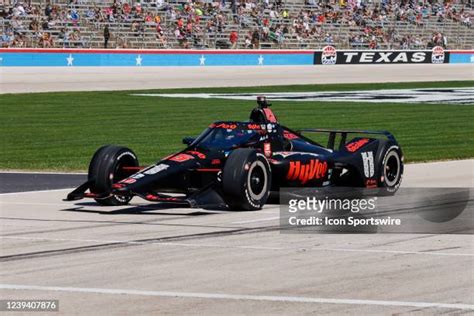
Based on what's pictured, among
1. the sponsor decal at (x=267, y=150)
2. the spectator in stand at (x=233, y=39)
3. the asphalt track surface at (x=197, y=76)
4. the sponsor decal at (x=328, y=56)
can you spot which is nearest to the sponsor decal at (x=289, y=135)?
the sponsor decal at (x=267, y=150)

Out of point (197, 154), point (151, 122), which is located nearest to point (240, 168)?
point (197, 154)

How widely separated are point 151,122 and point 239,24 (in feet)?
90.5

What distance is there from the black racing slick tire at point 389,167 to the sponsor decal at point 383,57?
Answer: 42.4 metres

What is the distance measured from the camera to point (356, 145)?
1557 cm

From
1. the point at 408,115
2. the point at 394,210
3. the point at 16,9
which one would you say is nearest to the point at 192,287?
the point at 394,210

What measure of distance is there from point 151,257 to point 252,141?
4461 mm

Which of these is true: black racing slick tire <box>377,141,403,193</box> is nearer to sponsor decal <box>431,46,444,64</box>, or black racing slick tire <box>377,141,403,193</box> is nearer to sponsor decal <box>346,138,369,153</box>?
sponsor decal <box>346,138,369,153</box>

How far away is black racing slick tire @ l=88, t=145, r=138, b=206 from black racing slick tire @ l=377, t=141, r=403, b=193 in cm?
336

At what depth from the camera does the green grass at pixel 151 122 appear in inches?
861

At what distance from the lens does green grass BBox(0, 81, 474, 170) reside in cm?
2187

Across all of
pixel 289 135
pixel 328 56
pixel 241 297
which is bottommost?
pixel 328 56

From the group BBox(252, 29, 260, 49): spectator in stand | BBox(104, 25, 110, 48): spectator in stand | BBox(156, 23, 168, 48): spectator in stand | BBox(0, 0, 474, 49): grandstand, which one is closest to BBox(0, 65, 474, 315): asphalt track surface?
BBox(0, 0, 474, 49): grandstand

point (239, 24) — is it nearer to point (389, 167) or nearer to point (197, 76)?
point (197, 76)

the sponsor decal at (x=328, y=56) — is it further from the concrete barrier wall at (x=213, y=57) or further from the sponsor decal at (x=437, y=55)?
the sponsor decal at (x=437, y=55)
